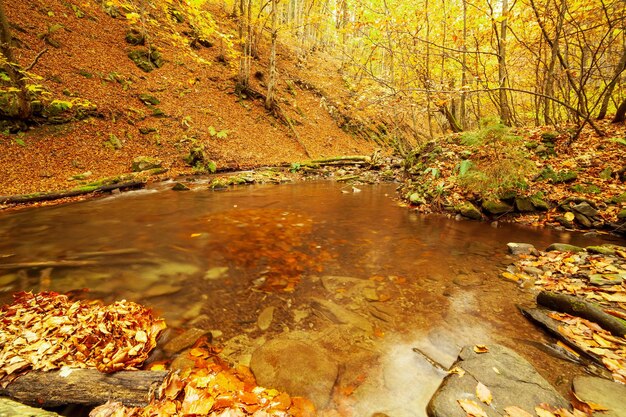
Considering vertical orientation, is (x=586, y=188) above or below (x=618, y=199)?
above

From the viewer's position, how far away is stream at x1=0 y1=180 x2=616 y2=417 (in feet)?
8.94

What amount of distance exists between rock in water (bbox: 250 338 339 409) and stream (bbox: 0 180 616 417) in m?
0.09

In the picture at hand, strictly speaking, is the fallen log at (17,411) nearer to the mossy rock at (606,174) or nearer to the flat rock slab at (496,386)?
the flat rock slab at (496,386)

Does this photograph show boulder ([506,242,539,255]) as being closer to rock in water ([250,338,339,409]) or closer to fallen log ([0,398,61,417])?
rock in water ([250,338,339,409])

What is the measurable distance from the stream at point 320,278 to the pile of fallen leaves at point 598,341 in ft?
0.83

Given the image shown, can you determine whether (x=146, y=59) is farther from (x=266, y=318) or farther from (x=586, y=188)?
(x=586, y=188)


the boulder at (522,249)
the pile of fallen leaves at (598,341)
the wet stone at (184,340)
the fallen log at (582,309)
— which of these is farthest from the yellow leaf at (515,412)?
the boulder at (522,249)

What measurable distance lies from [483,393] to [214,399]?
6.85 ft

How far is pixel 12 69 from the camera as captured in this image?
8930 millimetres

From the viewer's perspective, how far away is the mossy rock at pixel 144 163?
11180 millimetres

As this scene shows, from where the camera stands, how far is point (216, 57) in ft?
64.7

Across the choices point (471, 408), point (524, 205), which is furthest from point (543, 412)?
point (524, 205)

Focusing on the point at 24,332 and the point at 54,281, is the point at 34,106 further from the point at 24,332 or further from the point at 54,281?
the point at 24,332

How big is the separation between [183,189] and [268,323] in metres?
8.28
